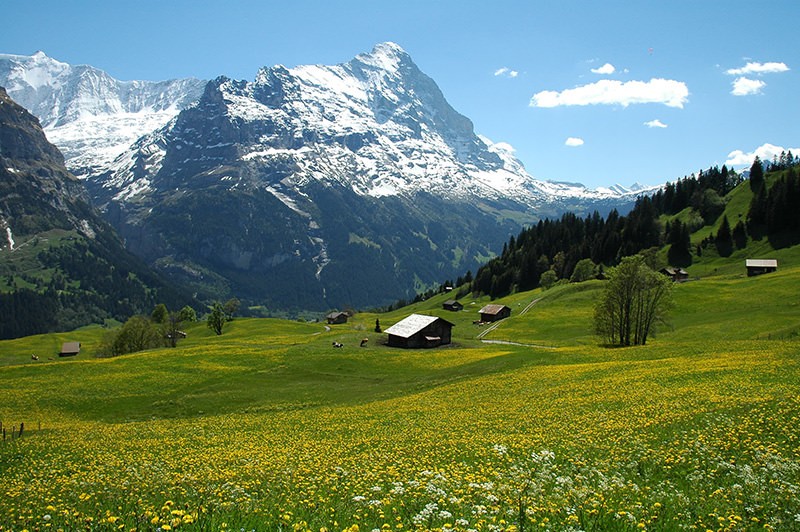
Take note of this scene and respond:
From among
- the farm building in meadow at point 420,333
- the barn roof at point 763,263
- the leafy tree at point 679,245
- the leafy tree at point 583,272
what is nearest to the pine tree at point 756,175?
the leafy tree at point 679,245

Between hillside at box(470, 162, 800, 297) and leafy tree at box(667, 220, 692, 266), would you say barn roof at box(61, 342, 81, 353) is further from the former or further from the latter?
leafy tree at box(667, 220, 692, 266)

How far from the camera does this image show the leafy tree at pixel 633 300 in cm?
7462

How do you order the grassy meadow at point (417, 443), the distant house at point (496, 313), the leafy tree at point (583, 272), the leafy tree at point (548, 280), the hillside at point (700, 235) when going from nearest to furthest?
the grassy meadow at point (417, 443)
the distant house at point (496, 313)
the hillside at point (700, 235)
the leafy tree at point (583, 272)
the leafy tree at point (548, 280)

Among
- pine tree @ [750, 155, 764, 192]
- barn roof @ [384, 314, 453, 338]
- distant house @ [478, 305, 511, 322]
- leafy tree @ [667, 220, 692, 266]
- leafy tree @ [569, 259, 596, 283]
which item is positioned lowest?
distant house @ [478, 305, 511, 322]

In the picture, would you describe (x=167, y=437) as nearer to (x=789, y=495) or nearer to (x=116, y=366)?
(x=789, y=495)

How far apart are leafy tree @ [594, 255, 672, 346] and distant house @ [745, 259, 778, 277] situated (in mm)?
68471

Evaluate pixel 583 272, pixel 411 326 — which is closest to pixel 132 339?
pixel 411 326

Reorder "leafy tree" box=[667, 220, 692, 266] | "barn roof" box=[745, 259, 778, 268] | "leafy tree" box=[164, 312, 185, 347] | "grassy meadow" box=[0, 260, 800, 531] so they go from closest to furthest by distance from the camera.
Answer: "grassy meadow" box=[0, 260, 800, 531] → "barn roof" box=[745, 259, 778, 268] → "leafy tree" box=[164, 312, 185, 347] → "leafy tree" box=[667, 220, 692, 266]

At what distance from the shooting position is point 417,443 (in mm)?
24328

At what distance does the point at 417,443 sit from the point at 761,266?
13705cm

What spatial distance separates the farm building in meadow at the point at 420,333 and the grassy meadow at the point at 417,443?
957 inches

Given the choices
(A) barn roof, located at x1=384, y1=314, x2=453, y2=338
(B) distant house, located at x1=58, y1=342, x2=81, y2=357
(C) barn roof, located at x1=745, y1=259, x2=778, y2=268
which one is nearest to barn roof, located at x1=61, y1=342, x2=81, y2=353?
(B) distant house, located at x1=58, y1=342, x2=81, y2=357

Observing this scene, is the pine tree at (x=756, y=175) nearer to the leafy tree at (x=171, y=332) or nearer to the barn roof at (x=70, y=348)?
the leafy tree at (x=171, y=332)

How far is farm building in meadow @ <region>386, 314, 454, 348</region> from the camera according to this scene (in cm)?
9698
